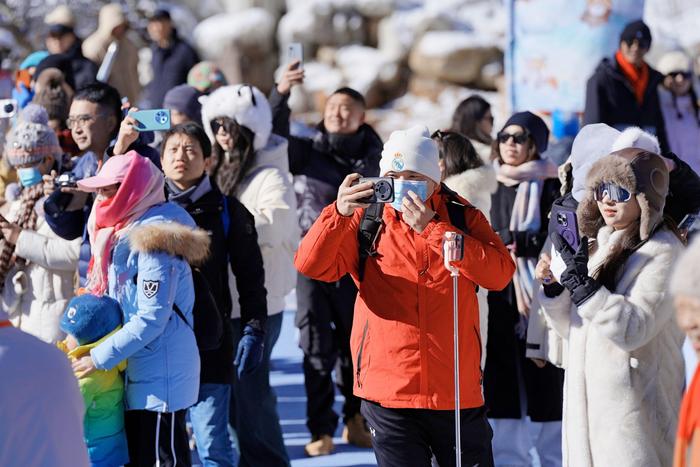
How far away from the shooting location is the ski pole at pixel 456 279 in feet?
14.2

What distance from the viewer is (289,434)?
296 inches

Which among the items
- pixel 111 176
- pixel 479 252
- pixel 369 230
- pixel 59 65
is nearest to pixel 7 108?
pixel 111 176

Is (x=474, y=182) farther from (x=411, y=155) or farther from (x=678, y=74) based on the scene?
(x=678, y=74)

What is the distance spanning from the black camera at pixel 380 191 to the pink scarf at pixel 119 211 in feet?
3.70

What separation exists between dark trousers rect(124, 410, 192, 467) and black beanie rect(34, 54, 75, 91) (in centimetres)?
501

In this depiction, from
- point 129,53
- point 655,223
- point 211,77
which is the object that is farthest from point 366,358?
point 129,53

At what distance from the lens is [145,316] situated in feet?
15.5

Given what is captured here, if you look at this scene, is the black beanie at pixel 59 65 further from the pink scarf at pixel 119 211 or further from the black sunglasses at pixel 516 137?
the pink scarf at pixel 119 211

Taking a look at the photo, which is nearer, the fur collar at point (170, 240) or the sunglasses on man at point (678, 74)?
the fur collar at point (170, 240)

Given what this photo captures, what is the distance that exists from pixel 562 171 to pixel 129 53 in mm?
→ 6843

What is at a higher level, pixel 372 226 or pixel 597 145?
pixel 597 145

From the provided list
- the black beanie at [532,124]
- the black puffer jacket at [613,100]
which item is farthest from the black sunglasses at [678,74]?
the black beanie at [532,124]

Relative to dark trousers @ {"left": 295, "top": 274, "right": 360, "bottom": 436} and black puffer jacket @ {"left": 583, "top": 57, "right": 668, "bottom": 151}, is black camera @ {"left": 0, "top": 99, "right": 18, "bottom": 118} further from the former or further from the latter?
black puffer jacket @ {"left": 583, "top": 57, "right": 668, "bottom": 151}

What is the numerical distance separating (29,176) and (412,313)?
2.51 meters
